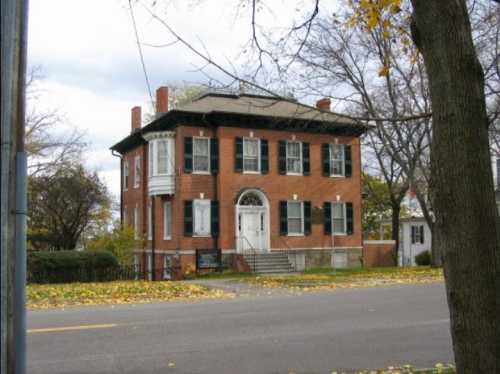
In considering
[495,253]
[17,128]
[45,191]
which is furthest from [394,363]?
[45,191]

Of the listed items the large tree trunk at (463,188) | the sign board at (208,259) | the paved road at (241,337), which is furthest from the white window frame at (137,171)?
the large tree trunk at (463,188)

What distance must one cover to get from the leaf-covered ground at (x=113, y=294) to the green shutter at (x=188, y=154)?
32.0 feet

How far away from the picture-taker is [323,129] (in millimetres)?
30297

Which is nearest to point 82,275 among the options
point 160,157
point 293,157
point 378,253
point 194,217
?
point 194,217

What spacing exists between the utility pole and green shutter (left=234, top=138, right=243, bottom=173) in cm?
2487

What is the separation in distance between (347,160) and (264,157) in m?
5.13

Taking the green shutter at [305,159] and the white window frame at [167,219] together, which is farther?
the green shutter at [305,159]

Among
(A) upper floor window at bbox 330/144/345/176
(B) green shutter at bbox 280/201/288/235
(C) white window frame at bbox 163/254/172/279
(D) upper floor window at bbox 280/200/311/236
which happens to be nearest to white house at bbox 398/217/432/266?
(A) upper floor window at bbox 330/144/345/176

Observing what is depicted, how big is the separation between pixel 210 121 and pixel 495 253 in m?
24.5

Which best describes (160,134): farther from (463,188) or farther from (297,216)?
(463,188)

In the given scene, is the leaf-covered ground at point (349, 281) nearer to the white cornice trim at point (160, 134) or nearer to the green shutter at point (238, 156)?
the green shutter at point (238, 156)

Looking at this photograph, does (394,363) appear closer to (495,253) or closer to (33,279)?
(495,253)

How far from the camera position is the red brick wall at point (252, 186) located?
90.9 feet

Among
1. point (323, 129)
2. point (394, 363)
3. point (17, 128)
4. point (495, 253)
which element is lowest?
point (394, 363)
